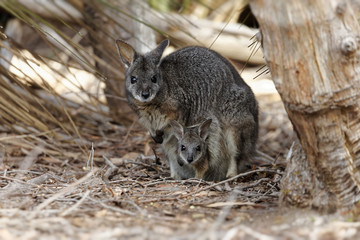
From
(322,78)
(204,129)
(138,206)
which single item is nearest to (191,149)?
(204,129)

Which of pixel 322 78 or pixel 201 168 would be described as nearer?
pixel 322 78

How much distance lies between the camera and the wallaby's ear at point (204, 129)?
5.17 meters

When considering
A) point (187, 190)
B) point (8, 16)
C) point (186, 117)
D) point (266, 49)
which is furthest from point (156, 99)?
point (8, 16)

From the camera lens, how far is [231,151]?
207 inches

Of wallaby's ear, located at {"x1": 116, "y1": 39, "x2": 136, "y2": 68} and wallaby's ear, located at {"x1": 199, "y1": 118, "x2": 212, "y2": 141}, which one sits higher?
wallaby's ear, located at {"x1": 116, "y1": 39, "x2": 136, "y2": 68}

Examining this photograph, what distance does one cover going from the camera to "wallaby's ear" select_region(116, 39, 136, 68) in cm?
519

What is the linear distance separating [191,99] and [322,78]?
92.6 inches

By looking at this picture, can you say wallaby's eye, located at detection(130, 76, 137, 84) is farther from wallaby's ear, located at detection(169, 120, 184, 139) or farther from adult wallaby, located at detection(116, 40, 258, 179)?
wallaby's ear, located at detection(169, 120, 184, 139)

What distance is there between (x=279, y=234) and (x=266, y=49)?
3.54 ft

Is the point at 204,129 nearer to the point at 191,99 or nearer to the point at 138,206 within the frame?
the point at 191,99

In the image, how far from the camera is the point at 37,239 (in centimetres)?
276

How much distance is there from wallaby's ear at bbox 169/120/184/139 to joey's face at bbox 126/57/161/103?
341 millimetres

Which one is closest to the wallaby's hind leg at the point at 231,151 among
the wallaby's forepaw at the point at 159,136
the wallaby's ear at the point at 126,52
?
the wallaby's forepaw at the point at 159,136

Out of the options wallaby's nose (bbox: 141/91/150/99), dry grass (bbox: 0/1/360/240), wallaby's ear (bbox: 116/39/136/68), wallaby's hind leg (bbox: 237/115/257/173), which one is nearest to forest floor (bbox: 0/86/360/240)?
dry grass (bbox: 0/1/360/240)
